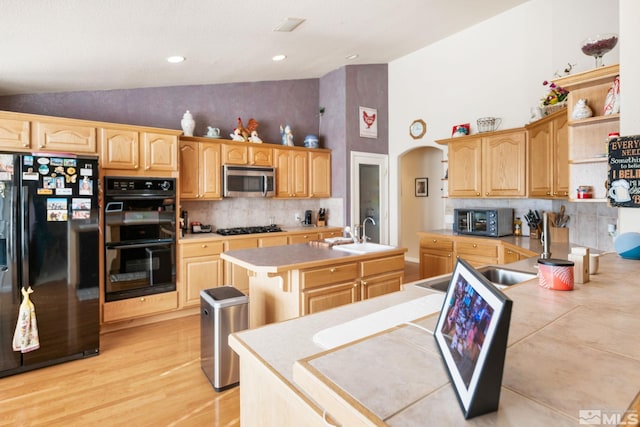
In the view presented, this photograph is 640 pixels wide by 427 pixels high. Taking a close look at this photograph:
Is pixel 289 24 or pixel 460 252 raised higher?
pixel 289 24

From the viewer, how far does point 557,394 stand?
25.2 inches

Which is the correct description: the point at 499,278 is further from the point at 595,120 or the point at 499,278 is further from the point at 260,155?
the point at 260,155

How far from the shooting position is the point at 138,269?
11.5ft

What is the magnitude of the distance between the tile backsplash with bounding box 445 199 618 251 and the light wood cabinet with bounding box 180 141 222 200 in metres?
3.80

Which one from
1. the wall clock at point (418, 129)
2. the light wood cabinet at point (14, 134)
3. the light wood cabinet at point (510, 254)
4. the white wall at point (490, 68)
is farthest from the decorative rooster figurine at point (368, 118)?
the light wood cabinet at point (14, 134)

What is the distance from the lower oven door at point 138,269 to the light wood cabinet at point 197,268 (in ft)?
0.45

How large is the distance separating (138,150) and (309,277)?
2.38 m

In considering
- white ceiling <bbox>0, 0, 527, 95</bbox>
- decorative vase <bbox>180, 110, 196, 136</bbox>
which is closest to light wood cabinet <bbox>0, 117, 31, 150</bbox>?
white ceiling <bbox>0, 0, 527, 95</bbox>

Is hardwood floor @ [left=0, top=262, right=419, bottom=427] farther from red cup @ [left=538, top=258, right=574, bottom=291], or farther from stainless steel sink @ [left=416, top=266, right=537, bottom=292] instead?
red cup @ [left=538, top=258, right=574, bottom=291]

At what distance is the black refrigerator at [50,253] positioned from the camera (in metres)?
2.58

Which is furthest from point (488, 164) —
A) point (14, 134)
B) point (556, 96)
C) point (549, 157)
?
point (14, 134)

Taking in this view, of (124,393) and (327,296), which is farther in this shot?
(327,296)

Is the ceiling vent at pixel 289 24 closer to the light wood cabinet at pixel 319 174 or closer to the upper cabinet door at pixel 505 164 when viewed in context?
the light wood cabinet at pixel 319 174

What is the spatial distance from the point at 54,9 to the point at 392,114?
182 inches
